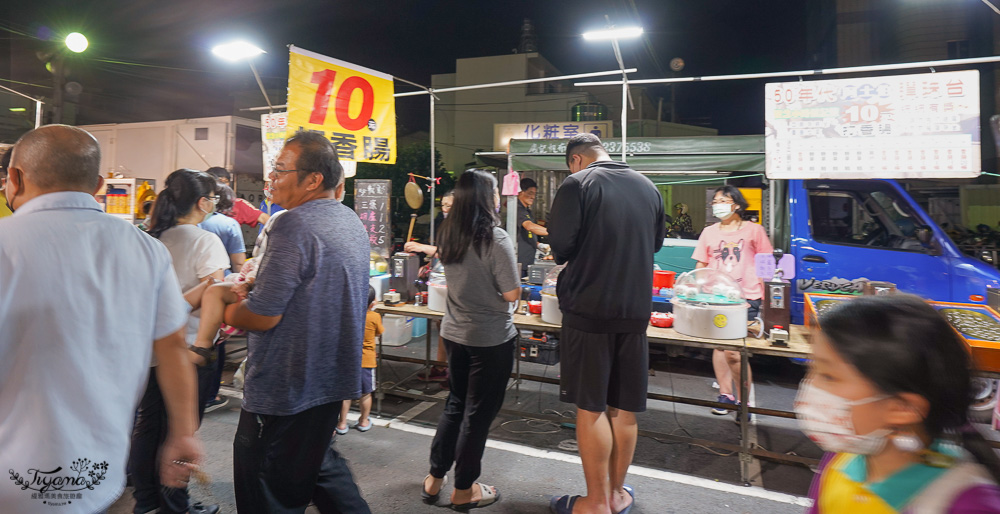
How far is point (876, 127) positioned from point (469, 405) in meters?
3.72

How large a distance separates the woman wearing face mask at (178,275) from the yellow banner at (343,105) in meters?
1.71

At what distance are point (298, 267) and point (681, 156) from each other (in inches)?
236

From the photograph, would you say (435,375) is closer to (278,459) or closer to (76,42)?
(278,459)

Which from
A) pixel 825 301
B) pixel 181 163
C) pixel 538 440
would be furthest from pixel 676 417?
pixel 181 163

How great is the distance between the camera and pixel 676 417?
4.69 m

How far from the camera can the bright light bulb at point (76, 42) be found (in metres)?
8.05

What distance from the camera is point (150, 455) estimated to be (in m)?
2.60

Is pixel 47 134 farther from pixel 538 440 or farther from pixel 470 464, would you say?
Result: pixel 538 440

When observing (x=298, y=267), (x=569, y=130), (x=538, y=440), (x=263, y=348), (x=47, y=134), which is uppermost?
(x=569, y=130)

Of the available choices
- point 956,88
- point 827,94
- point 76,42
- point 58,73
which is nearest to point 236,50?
point 76,42

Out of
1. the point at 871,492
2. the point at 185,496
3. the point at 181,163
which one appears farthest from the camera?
the point at 181,163

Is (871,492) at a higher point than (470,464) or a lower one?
higher

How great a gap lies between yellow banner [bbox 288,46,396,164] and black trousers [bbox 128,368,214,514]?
2.62 meters

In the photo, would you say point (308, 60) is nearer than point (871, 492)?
No
